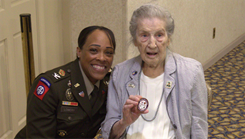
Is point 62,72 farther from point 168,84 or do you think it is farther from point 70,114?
point 168,84

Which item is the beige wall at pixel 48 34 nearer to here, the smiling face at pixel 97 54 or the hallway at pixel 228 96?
the smiling face at pixel 97 54

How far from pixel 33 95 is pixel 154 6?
39.7 inches

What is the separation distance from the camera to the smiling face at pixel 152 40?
7.07ft

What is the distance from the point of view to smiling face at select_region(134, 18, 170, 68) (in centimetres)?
216

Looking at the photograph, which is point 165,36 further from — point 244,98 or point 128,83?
point 244,98

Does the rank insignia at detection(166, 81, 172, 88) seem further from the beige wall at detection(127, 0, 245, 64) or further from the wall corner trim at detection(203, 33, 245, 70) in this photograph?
the wall corner trim at detection(203, 33, 245, 70)

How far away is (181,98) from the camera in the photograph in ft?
7.00

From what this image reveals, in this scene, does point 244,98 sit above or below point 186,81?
below

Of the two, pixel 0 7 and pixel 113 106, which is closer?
pixel 113 106

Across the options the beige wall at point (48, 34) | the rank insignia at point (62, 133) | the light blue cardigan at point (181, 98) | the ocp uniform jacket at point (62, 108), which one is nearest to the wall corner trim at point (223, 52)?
the beige wall at point (48, 34)

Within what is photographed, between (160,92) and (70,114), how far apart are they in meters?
0.65

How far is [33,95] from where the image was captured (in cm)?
222

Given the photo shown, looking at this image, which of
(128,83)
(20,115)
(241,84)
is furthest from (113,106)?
(241,84)

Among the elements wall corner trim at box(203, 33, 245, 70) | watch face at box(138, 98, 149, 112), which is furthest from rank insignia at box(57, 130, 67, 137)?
wall corner trim at box(203, 33, 245, 70)
